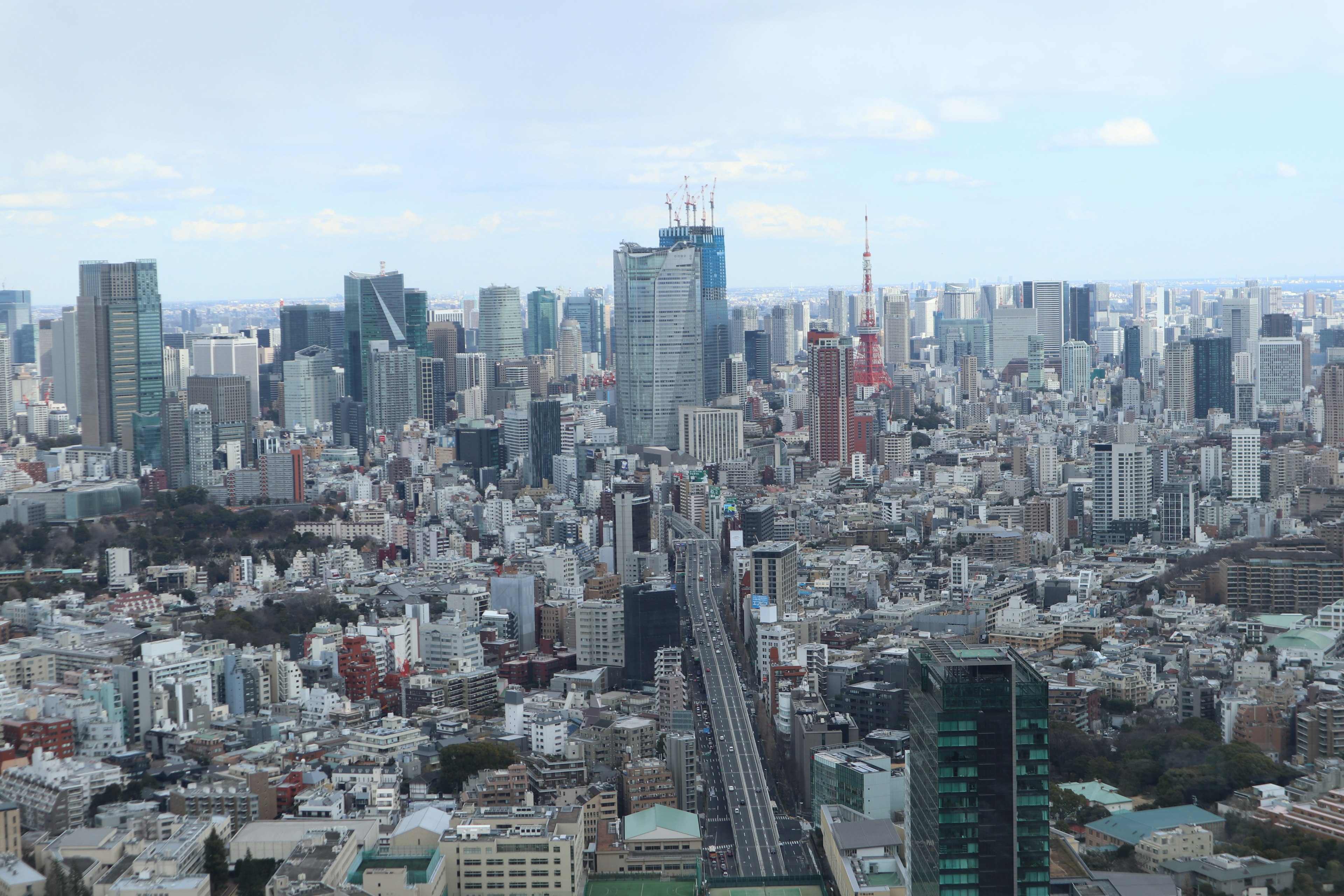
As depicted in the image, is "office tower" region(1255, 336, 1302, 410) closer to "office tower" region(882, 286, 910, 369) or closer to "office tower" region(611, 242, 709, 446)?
"office tower" region(611, 242, 709, 446)

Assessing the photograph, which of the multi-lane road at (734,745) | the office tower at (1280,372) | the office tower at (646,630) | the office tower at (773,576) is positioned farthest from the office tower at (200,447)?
the office tower at (1280,372)

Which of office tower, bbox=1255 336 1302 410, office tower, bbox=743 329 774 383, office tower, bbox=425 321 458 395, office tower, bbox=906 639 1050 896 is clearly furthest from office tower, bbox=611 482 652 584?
office tower, bbox=743 329 774 383

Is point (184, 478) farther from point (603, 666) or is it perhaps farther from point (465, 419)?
point (603, 666)

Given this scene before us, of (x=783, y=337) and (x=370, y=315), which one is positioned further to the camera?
(x=783, y=337)

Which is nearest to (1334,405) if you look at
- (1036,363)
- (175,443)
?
(1036,363)

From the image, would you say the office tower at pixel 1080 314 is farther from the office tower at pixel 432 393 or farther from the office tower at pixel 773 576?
the office tower at pixel 773 576

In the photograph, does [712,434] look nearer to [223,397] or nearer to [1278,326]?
[223,397]

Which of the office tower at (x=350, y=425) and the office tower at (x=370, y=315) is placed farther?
the office tower at (x=370, y=315)
